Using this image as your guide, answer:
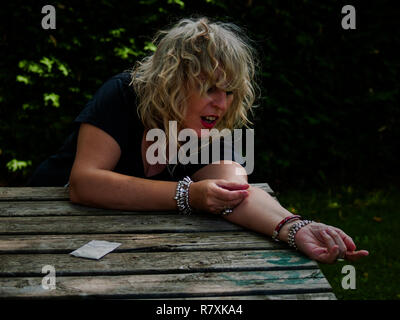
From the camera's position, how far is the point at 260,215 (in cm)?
201

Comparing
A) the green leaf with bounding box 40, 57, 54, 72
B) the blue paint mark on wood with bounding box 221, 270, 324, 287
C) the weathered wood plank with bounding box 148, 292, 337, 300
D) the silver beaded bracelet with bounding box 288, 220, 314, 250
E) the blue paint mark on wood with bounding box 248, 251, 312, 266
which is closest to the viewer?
the weathered wood plank with bounding box 148, 292, 337, 300

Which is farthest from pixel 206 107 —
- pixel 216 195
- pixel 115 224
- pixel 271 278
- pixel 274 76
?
pixel 274 76

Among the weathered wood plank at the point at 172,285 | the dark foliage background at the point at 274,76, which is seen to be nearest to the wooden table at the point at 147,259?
the weathered wood plank at the point at 172,285

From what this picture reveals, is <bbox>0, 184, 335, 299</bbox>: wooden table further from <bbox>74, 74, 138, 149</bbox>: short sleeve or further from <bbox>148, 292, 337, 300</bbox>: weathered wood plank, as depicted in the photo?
<bbox>74, 74, 138, 149</bbox>: short sleeve

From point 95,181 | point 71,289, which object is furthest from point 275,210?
point 71,289

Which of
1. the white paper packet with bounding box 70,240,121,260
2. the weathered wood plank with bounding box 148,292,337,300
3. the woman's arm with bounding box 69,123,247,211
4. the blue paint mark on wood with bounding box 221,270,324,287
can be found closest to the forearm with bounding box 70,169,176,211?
the woman's arm with bounding box 69,123,247,211

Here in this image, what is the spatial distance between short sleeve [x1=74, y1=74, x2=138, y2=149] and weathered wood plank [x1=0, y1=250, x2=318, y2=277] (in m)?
0.71

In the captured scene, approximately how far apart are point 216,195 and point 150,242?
1.24ft

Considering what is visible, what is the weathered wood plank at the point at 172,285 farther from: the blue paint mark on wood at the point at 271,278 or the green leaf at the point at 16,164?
the green leaf at the point at 16,164

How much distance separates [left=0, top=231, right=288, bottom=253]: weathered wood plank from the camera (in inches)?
70.7

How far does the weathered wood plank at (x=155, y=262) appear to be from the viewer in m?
1.62

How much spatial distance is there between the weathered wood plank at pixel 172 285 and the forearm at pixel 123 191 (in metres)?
0.64

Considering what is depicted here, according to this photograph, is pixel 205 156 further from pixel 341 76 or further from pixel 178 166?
pixel 341 76

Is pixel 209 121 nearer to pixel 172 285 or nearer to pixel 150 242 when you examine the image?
pixel 150 242
